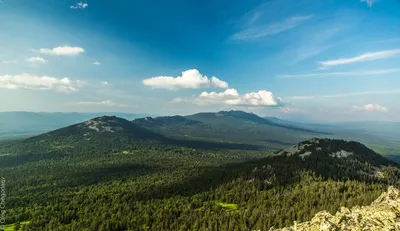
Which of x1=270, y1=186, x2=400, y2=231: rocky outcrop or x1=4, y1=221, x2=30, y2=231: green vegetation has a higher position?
x1=270, y1=186, x2=400, y2=231: rocky outcrop

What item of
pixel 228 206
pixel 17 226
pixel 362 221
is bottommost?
pixel 17 226

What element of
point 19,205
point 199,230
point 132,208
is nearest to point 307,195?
point 199,230

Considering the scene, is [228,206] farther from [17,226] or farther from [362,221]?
[17,226]

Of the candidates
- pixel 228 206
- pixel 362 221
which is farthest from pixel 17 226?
pixel 362 221

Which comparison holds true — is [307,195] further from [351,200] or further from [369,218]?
[369,218]

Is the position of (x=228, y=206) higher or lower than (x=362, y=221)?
lower

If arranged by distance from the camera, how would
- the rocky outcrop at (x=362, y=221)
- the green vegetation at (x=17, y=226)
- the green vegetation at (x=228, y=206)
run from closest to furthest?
the rocky outcrop at (x=362, y=221) → the green vegetation at (x=17, y=226) → the green vegetation at (x=228, y=206)

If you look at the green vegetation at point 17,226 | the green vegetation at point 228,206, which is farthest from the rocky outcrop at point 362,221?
the green vegetation at point 17,226

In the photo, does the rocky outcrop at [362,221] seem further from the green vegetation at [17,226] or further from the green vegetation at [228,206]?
the green vegetation at [17,226]

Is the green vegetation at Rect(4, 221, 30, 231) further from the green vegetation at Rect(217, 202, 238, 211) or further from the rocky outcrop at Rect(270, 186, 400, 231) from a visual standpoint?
the rocky outcrop at Rect(270, 186, 400, 231)

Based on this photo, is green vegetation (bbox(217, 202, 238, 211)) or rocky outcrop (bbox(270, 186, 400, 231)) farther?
green vegetation (bbox(217, 202, 238, 211))

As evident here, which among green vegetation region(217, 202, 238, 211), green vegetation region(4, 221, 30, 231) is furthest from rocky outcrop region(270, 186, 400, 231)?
green vegetation region(4, 221, 30, 231)

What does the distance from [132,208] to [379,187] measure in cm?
18018

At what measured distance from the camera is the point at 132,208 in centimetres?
16438
